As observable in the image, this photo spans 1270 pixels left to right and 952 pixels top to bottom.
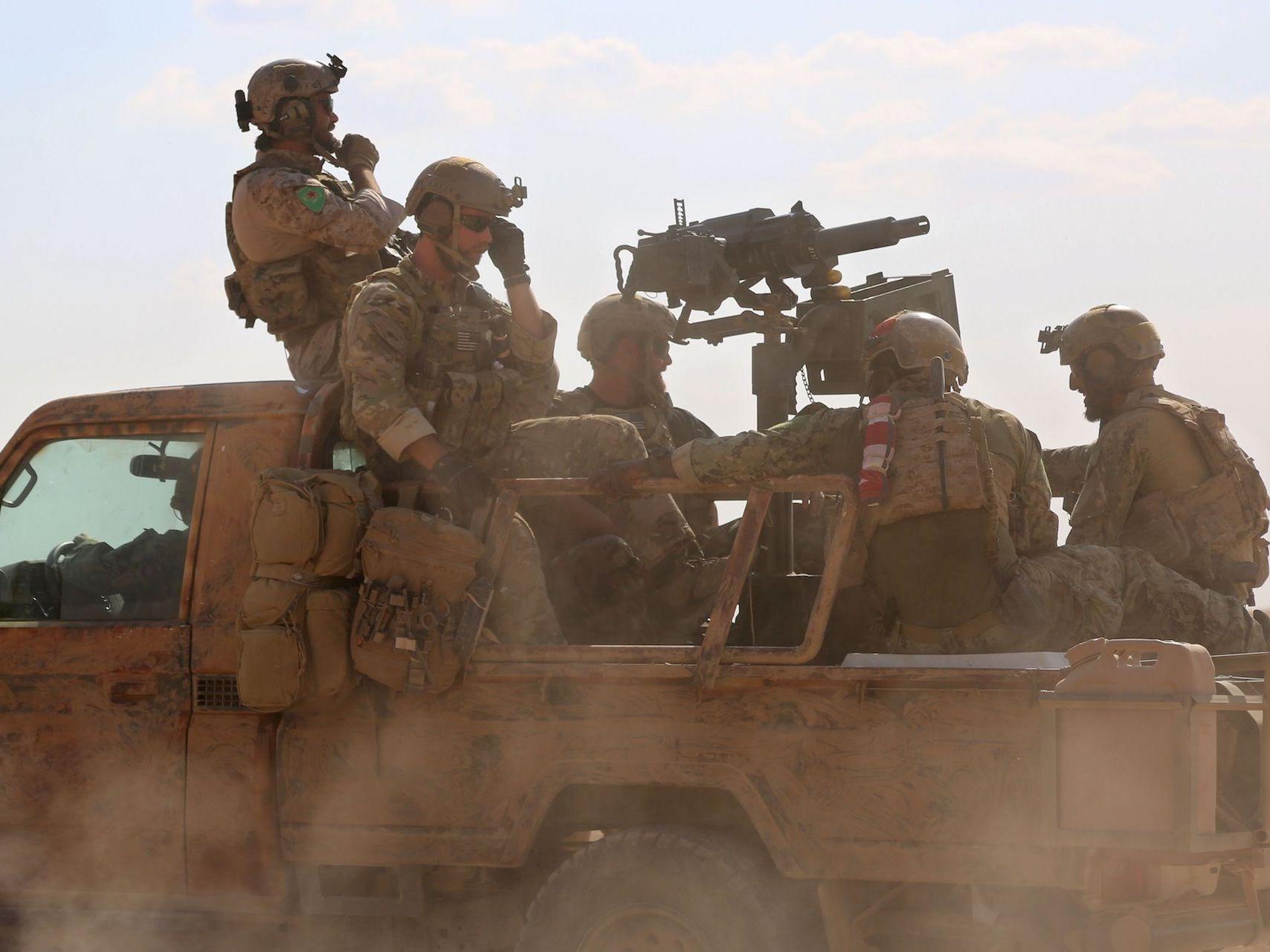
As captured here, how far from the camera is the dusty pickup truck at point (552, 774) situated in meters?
3.40

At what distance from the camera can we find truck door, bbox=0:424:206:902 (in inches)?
165

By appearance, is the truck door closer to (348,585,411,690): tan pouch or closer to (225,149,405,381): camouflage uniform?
(348,585,411,690): tan pouch

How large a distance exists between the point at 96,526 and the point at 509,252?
1.63m

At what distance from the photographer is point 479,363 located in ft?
16.4

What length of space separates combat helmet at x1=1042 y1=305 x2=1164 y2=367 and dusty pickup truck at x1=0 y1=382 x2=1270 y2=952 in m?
2.15

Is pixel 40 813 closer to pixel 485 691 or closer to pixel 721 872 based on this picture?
pixel 485 691

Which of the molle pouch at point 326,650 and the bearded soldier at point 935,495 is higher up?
the bearded soldier at point 935,495

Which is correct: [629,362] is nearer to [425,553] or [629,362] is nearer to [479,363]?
[479,363]

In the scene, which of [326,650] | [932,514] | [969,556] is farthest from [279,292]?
[969,556]

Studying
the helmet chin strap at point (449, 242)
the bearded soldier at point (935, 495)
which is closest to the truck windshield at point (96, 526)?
the helmet chin strap at point (449, 242)

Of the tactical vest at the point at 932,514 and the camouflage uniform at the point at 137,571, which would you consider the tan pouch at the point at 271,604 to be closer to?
the camouflage uniform at the point at 137,571

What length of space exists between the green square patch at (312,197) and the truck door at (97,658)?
155 cm

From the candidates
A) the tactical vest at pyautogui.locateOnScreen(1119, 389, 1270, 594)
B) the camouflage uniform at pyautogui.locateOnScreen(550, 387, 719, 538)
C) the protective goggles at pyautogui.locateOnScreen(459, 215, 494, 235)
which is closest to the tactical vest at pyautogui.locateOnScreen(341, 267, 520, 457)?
the protective goggles at pyautogui.locateOnScreen(459, 215, 494, 235)

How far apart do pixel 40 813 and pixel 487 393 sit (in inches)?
Result: 73.9
